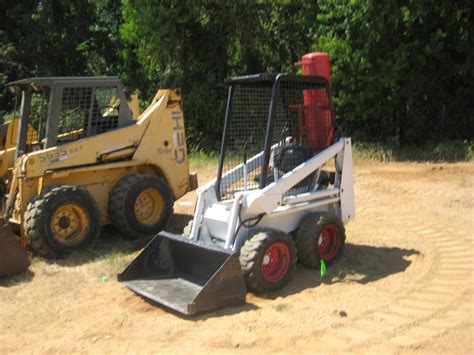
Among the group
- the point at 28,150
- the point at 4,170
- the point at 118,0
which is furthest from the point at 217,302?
the point at 118,0

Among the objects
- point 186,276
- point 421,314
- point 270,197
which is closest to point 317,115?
point 270,197

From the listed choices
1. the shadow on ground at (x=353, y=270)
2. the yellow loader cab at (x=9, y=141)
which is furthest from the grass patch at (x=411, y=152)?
the shadow on ground at (x=353, y=270)

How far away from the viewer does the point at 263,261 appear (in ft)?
17.2

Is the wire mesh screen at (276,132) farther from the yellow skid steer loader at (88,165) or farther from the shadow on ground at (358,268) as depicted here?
the yellow skid steer loader at (88,165)

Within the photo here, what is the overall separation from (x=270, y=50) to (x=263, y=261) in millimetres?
12198

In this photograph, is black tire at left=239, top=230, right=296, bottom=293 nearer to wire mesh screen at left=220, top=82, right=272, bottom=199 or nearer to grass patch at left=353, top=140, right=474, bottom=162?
wire mesh screen at left=220, top=82, right=272, bottom=199

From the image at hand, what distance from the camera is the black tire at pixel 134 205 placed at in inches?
288

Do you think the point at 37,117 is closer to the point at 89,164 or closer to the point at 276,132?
the point at 89,164

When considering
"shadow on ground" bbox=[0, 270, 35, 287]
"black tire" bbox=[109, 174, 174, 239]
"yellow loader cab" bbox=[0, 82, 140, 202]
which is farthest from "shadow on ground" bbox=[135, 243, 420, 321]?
"yellow loader cab" bbox=[0, 82, 140, 202]

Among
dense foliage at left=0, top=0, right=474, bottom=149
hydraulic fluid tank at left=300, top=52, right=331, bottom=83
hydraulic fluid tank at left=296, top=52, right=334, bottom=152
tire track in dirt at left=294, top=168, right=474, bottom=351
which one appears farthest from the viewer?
dense foliage at left=0, top=0, right=474, bottom=149

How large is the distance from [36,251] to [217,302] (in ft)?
9.32

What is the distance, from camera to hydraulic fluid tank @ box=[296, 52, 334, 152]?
6.21m

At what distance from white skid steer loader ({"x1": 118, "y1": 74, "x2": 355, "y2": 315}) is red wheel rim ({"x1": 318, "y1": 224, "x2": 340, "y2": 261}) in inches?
0.4

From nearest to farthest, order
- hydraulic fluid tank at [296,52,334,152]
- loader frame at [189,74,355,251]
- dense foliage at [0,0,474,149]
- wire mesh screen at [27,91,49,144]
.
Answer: loader frame at [189,74,355,251] → hydraulic fluid tank at [296,52,334,152] → wire mesh screen at [27,91,49,144] → dense foliage at [0,0,474,149]
